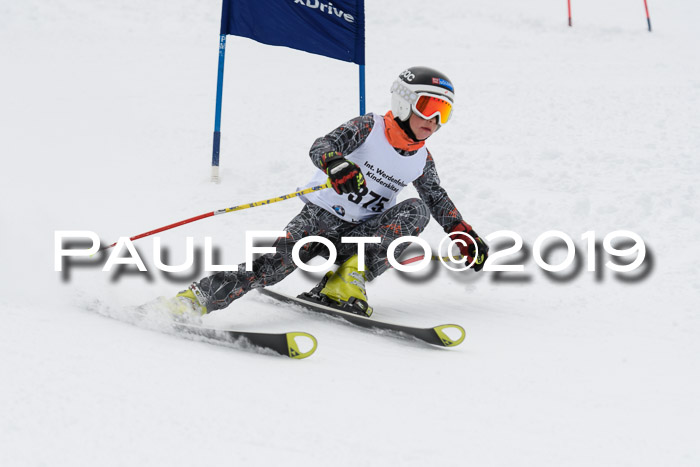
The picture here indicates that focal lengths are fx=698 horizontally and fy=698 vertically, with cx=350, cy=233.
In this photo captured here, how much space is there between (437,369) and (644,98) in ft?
20.0

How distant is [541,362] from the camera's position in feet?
10.2

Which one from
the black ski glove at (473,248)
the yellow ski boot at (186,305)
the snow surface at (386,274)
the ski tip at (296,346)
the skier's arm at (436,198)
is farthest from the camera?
the skier's arm at (436,198)

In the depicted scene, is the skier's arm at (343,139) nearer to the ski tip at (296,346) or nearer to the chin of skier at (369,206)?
the chin of skier at (369,206)

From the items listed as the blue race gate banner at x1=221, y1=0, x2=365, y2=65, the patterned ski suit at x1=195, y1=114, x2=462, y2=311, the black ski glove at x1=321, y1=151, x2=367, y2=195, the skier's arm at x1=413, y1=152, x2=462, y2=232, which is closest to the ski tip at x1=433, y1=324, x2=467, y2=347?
the patterned ski suit at x1=195, y1=114, x2=462, y2=311

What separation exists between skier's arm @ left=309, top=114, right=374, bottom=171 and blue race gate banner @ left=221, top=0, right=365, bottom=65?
2.96m

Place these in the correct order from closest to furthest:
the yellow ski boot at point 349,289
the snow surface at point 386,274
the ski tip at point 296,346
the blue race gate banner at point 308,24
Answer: the snow surface at point 386,274 → the ski tip at point 296,346 → the yellow ski boot at point 349,289 → the blue race gate banner at point 308,24

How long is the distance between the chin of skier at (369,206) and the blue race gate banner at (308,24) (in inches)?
114

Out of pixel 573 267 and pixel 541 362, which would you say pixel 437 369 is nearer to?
pixel 541 362

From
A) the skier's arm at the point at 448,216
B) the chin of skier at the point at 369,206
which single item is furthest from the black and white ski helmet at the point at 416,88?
the skier's arm at the point at 448,216

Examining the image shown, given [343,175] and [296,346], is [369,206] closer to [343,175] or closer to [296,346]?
[343,175]

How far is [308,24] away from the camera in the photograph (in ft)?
21.4

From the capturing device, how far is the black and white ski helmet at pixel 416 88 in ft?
11.7

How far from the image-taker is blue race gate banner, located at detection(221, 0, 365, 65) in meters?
6.45

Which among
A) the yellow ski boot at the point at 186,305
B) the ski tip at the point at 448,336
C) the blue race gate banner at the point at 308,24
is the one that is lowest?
the ski tip at the point at 448,336
